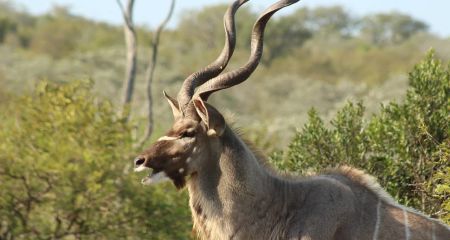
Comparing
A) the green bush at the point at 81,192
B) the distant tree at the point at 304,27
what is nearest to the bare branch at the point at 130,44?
the green bush at the point at 81,192

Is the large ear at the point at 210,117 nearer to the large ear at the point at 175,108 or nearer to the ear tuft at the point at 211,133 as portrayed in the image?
the ear tuft at the point at 211,133

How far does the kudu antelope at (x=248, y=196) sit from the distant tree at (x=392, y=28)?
4689cm

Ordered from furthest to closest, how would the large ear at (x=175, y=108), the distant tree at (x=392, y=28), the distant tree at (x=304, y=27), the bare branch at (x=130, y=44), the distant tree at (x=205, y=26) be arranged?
the distant tree at (x=392, y=28)
the distant tree at (x=205, y=26)
the distant tree at (x=304, y=27)
the bare branch at (x=130, y=44)
the large ear at (x=175, y=108)

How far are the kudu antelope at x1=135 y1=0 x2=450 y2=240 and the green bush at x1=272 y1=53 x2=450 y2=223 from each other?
118 cm

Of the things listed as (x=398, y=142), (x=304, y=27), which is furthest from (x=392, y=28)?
(x=398, y=142)

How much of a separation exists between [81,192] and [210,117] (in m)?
4.37

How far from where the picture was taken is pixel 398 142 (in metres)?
6.73

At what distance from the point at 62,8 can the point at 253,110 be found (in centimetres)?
2454

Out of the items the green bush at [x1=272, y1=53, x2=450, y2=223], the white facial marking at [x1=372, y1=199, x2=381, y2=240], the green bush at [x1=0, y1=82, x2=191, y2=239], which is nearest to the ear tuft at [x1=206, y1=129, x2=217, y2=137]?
the white facial marking at [x1=372, y1=199, x2=381, y2=240]

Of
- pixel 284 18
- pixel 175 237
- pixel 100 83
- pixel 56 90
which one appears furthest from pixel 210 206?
pixel 284 18

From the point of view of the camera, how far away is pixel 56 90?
33.0 feet

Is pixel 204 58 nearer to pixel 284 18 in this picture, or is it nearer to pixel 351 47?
pixel 284 18

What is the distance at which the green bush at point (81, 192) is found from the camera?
9.08 metres

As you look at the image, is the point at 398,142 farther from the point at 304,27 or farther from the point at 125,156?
the point at 304,27
